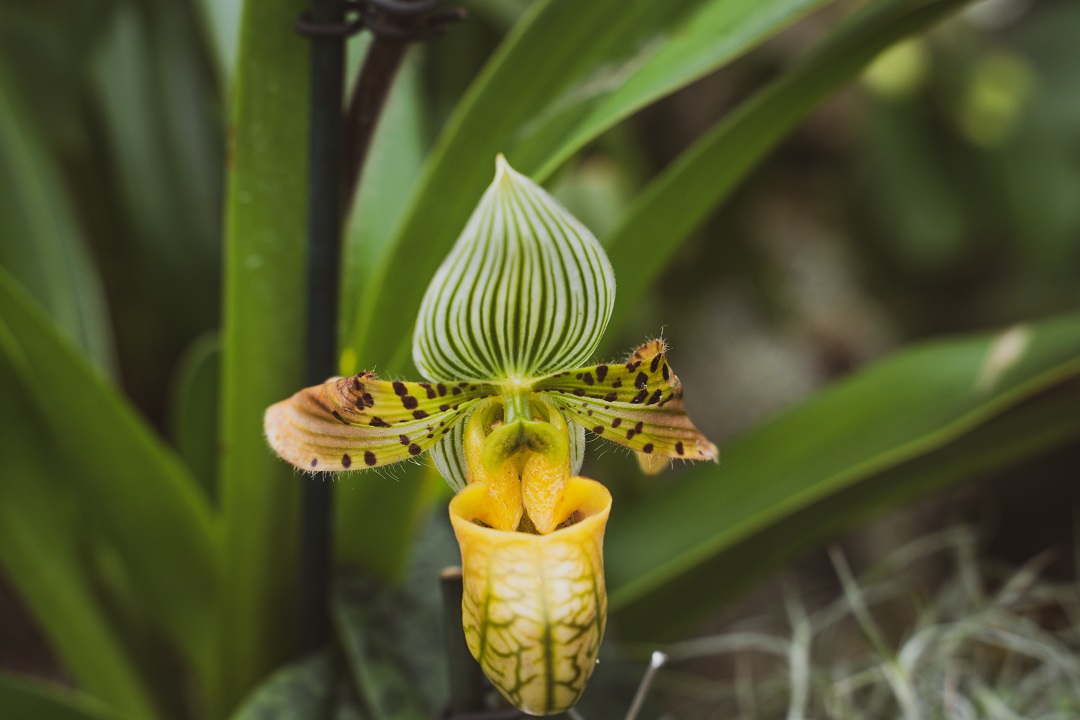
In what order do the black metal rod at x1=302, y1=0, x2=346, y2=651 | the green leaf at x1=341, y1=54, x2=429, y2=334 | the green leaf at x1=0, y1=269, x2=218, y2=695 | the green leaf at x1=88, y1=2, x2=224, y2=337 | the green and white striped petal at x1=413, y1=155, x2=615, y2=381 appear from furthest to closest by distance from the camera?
the green leaf at x1=88, y1=2, x2=224, y2=337 → the green leaf at x1=341, y1=54, x2=429, y2=334 → the green leaf at x1=0, y1=269, x2=218, y2=695 → the black metal rod at x1=302, y1=0, x2=346, y2=651 → the green and white striped petal at x1=413, y1=155, x2=615, y2=381

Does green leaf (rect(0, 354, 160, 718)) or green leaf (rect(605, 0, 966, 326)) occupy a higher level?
green leaf (rect(605, 0, 966, 326))

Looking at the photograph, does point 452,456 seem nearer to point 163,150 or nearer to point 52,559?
point 52,559

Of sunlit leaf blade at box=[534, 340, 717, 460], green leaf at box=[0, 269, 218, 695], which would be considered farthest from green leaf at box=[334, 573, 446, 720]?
sunlit leaf blade at box=[534, 340, 717, 460]

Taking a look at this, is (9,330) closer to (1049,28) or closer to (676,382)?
(676,382)

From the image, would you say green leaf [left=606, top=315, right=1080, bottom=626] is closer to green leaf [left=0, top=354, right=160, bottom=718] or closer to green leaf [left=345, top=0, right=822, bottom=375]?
green leaf [left=345, top=0, right=822, bottom=375]

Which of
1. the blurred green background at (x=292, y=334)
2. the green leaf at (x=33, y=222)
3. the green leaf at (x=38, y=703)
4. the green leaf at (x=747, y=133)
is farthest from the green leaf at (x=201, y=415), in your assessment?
the green leaf at (x=747, y=133)

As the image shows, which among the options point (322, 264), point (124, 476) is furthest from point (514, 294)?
point (124, 476)

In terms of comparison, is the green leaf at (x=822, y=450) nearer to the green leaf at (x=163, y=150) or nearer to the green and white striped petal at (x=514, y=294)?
the green and white striped petal at (x=514, y=294)
